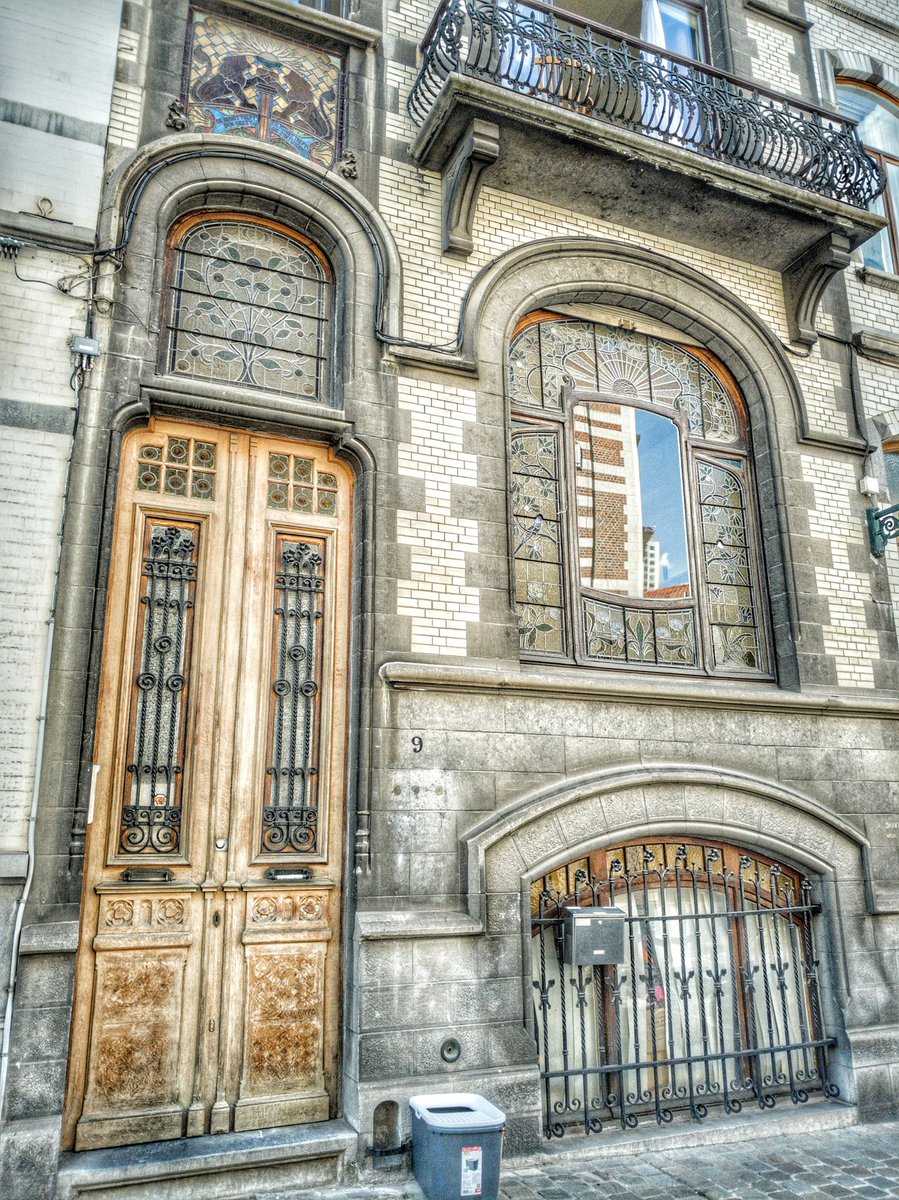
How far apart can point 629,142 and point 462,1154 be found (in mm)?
7507

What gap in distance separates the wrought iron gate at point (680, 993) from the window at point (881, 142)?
7268 mm

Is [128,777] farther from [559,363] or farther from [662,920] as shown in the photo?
[559,363]

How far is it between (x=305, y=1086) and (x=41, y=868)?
2.17 metres

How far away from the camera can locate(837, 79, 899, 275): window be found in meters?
10.3

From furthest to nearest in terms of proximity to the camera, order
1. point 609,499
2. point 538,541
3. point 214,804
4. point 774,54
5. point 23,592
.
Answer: point 774,54 → point 609,499 → point 538,541 → point 214,804 → point 23,592

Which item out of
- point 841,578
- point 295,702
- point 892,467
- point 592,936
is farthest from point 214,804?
point 892,467

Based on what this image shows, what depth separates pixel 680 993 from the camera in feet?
22.0

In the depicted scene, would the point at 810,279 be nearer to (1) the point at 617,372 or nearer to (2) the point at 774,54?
(1) the point at 617,372

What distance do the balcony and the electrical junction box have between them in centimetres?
528

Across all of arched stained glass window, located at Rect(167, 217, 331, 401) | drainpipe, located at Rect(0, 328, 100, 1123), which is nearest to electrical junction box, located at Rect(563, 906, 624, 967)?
drainpipe, located at Rect(0, 328, 100, 1123)

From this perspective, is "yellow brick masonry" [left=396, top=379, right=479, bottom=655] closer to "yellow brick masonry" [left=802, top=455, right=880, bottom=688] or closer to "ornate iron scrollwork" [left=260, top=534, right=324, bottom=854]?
"ornate iron scrollwork" [left=260, top=534, right=324, bottom=854]

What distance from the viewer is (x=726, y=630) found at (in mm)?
7953

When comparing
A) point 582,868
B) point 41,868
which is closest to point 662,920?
point 582,868

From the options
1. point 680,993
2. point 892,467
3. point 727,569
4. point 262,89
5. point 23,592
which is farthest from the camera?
point 892,467
